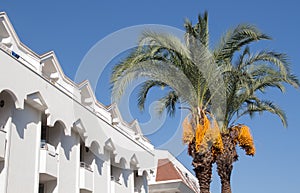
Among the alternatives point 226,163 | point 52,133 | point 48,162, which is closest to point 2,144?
point 48,162

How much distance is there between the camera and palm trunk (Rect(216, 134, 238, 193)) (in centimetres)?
1867

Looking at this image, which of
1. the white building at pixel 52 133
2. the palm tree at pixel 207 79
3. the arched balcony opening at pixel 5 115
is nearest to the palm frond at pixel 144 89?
the palm tree at pixel 207 79

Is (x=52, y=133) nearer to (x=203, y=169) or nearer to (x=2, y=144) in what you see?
(x=2, y=144)

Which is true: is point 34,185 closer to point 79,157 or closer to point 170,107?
point 79,157

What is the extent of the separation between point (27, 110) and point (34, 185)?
2786 millimetres

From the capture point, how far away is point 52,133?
2070 centimetres

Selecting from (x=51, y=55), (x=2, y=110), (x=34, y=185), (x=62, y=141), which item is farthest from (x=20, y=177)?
(x=51, y=55)

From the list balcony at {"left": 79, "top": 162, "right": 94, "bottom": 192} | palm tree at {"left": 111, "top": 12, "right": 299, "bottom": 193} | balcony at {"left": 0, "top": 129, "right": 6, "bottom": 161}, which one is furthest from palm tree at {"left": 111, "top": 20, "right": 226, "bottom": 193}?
balcony at {"left": 79, "top": 162, "right": 94, "bottom": 192}

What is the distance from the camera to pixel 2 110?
17.1 m

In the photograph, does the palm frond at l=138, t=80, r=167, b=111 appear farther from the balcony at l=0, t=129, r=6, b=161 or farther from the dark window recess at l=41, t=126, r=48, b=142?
the balcony at l=0, t=129, r=6, b=161

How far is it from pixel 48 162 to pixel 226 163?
6868 mm

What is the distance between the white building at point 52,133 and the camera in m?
17.0

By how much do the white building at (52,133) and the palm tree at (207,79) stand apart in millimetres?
3199

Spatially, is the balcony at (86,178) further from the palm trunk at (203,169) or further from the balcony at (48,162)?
the palm trunk at (203,169)
